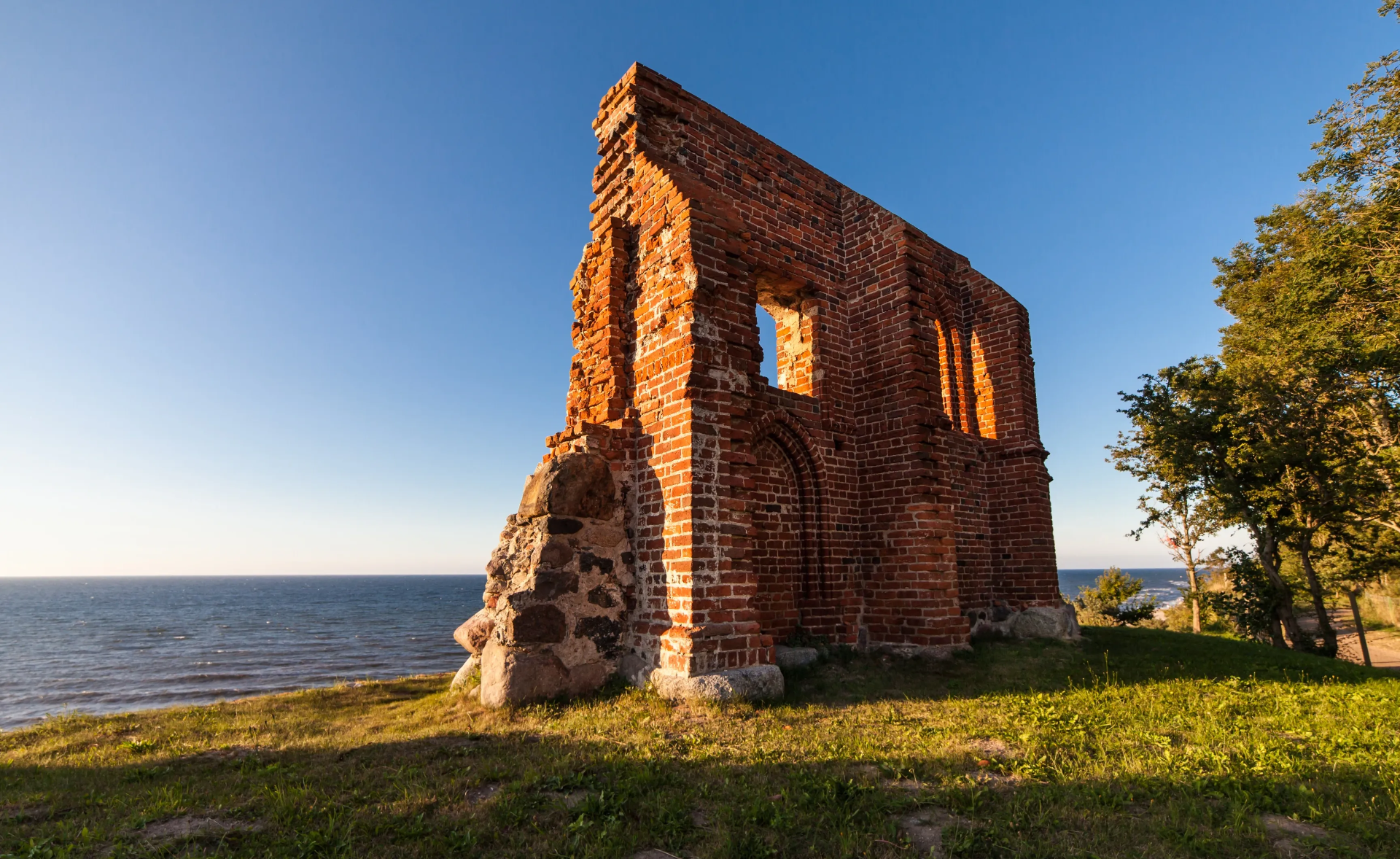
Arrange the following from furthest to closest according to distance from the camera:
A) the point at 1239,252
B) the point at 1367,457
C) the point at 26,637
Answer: the point at 26,637 → the point at 1239,252 → the point at 1367,457

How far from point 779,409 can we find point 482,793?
225 inches

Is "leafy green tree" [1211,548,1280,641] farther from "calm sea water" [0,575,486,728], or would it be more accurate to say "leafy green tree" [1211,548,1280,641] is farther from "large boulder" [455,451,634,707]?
"calm sea water" [0,575,486,728]

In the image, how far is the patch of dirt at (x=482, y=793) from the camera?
3507 millimetres

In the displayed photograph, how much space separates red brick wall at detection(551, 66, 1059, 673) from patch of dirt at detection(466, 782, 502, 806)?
7.28ft

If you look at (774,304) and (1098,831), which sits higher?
(774,304)

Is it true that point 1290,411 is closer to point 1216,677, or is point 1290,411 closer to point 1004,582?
point 1004,582

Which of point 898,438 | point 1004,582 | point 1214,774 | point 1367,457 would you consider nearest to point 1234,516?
point 1367,457

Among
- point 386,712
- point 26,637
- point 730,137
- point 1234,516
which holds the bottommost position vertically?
point 26,637

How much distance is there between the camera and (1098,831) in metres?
3.09

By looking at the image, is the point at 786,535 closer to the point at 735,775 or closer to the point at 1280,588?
the point at 735,775

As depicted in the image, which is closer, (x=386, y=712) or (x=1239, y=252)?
(x=386, y=712)

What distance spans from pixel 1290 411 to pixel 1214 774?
13.5 metres

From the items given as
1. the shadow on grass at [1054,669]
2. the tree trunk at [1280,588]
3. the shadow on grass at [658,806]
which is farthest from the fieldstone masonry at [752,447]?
the tree trunk at [1280,588]

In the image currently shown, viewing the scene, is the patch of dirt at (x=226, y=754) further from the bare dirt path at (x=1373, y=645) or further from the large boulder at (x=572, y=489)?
the bare dirt path at (x=1373, y=645)
